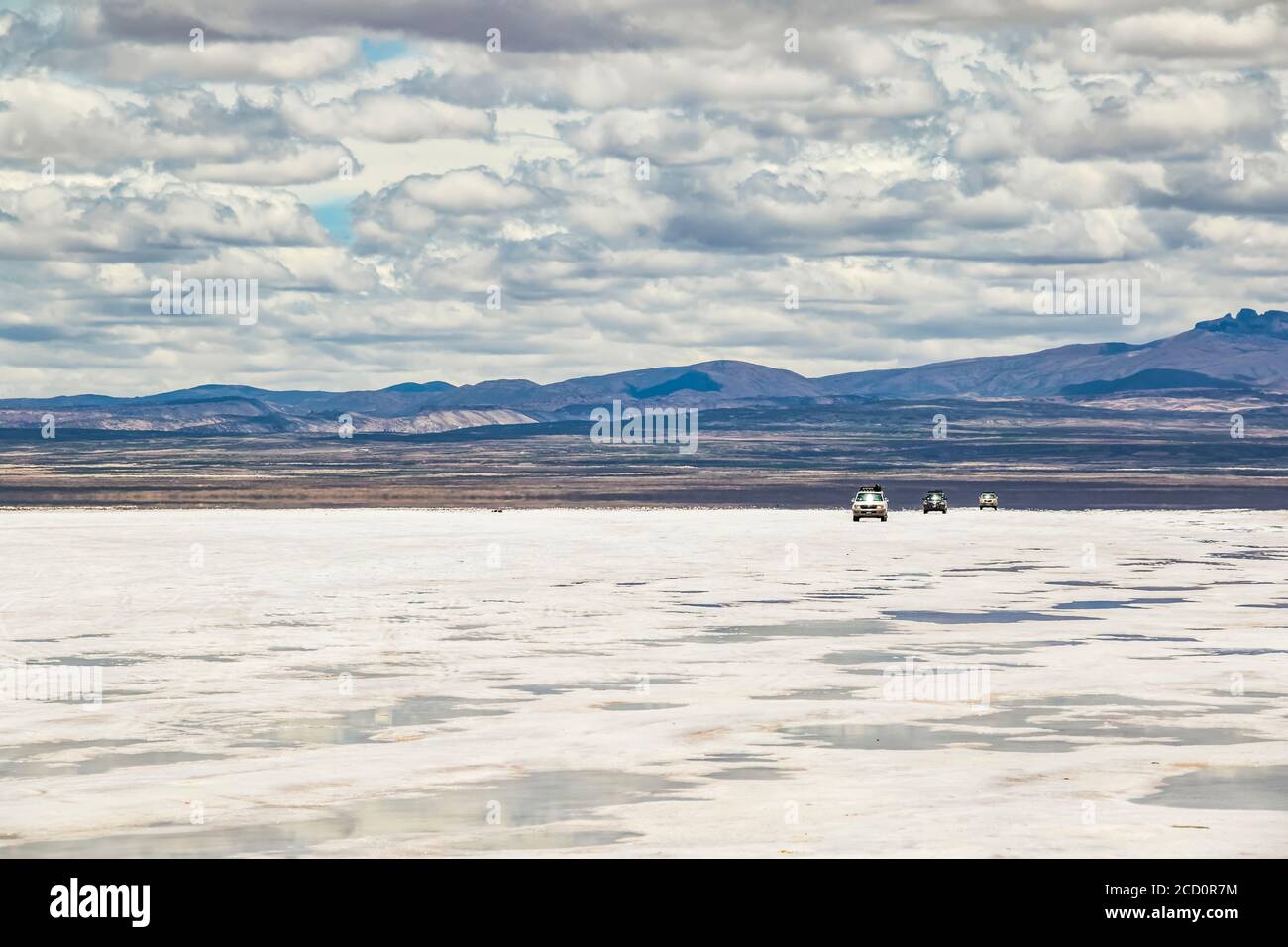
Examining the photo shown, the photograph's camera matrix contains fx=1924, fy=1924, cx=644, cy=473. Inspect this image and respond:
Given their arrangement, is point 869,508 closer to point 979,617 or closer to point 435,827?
point 979,617

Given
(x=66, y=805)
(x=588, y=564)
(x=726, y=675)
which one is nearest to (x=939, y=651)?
(x=726, y=675)

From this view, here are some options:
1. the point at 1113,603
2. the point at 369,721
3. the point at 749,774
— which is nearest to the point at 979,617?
the point at 1113,603

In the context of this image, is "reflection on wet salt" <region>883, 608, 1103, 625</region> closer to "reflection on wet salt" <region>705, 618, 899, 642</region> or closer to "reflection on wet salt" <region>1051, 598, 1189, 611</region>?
"reflection on wet salt" <region>705, 618, 899, 642</region>

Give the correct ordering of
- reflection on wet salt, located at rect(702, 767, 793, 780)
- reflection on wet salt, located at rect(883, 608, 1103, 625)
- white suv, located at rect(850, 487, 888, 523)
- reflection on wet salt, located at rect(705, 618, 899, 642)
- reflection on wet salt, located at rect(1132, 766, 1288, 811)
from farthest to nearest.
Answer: white suv, located at rect(850, 487, 888, 523) → reflection on wet salt, located at rect(883, 608, 1103, 625) → reflection on wet salt, located at rect(705, 618, 899, 642) → reflection on wet salt, located at rect(702, 767, 793, 780) → reflection on wet salt, located at rect(1132, 766, 1288, 811)

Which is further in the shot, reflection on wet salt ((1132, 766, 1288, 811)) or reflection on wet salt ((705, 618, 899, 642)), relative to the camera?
reflection on wet salt ((705, 618, 899, 642))

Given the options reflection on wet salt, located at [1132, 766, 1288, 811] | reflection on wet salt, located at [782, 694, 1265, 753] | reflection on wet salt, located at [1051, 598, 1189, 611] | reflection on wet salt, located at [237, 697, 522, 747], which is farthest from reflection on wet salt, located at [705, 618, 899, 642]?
reflection on wet salt, located at [1132, 766, 1288, 811]

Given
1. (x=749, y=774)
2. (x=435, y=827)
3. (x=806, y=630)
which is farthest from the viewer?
(x=806, y=630)

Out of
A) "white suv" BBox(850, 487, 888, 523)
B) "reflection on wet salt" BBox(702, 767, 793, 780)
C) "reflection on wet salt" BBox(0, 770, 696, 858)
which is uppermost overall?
"white suv" BBox(850, 487, 888, 523)

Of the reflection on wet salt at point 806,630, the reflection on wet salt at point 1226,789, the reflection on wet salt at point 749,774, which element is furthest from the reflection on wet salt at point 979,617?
the reflection on wet salt at point 749,774

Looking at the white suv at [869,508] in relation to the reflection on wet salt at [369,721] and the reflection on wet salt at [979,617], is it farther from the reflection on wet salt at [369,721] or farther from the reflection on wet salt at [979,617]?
the reflection on wet salt at [369,721]

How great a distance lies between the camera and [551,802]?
18.1 metres

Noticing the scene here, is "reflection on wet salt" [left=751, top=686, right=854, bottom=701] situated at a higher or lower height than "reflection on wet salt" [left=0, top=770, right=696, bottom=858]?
higher
